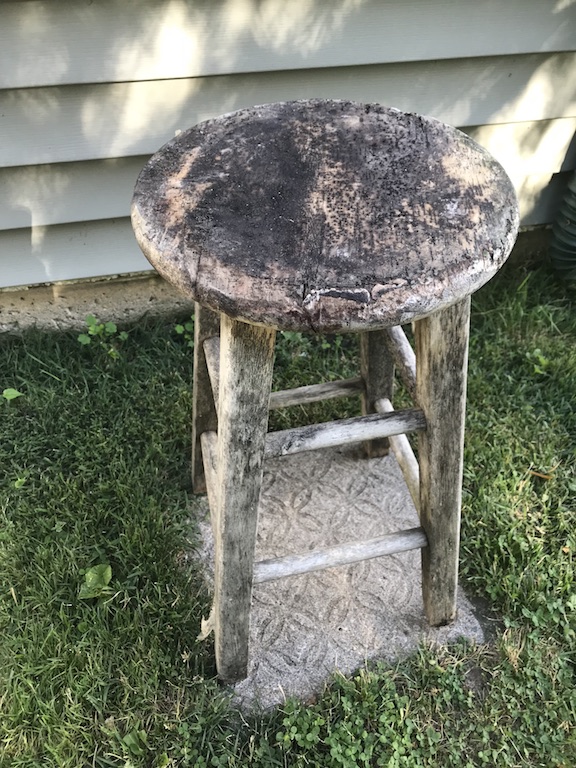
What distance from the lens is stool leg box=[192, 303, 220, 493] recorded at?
5.43ft

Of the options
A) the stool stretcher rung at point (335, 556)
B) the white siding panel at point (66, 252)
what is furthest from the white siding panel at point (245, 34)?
the stool stretcher rung at point (335, 556)

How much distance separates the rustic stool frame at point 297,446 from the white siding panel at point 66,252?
0.83 m

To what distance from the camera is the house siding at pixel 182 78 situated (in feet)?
6.30

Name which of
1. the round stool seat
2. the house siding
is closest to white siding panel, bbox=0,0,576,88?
the house siding

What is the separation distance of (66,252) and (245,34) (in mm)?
902

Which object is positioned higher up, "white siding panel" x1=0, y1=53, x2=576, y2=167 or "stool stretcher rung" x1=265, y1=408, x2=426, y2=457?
"white siding panel" x1=0, y1=53, x2=576, y2=167

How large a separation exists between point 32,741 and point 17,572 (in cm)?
42

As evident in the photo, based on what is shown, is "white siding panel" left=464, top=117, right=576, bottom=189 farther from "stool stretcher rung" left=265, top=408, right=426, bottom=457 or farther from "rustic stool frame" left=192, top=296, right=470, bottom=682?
"stool stretcher rung" left=265, top=408, right=426, bottom=457

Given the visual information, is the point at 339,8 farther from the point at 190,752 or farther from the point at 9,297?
the point at 190,752

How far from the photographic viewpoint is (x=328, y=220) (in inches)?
40.9

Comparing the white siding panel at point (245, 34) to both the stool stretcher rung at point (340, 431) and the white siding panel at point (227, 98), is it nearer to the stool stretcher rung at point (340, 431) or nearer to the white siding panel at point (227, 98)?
the white siding panel at point (227, 98)

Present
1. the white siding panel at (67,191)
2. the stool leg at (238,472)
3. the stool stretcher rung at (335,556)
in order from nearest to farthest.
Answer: the stool leg at (238,472), the stool stretcher rung at (335,556), the white siding panel at (67,191)

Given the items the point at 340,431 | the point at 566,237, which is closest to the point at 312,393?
the point at 340,431

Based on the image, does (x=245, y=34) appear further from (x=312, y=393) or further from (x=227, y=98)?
(x=312, y=393)
